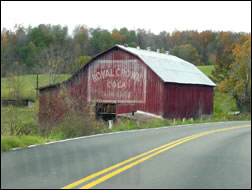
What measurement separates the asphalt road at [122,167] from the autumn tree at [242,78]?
134 feet

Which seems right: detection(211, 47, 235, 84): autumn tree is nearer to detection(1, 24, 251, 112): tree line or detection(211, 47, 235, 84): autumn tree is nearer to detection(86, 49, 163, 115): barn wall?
detection(1, 24, 251, 112): tree line

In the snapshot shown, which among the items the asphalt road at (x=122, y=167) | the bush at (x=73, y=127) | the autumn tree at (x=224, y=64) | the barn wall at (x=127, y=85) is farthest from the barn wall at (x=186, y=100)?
the asphalt road at (x=122, y=167)

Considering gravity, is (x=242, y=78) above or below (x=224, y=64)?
below

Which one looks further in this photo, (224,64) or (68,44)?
(224,64)

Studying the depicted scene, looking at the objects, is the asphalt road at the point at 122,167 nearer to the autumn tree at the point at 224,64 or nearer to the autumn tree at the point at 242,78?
the autumn tree at the point at 242,78

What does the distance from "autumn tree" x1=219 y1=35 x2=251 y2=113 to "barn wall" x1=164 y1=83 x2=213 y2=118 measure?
8.13m

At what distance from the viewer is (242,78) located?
174ft

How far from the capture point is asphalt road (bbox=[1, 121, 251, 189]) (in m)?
7.41

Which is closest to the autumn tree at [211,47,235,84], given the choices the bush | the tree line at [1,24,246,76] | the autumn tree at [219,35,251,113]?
the autumn tree at [219,35,251,113]

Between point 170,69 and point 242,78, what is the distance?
54.5ft

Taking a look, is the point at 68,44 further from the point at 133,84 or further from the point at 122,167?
the point at 122,167

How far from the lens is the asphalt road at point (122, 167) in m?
7.41

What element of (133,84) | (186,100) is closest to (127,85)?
(133,84)

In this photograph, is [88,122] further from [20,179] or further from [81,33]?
[81,33]
